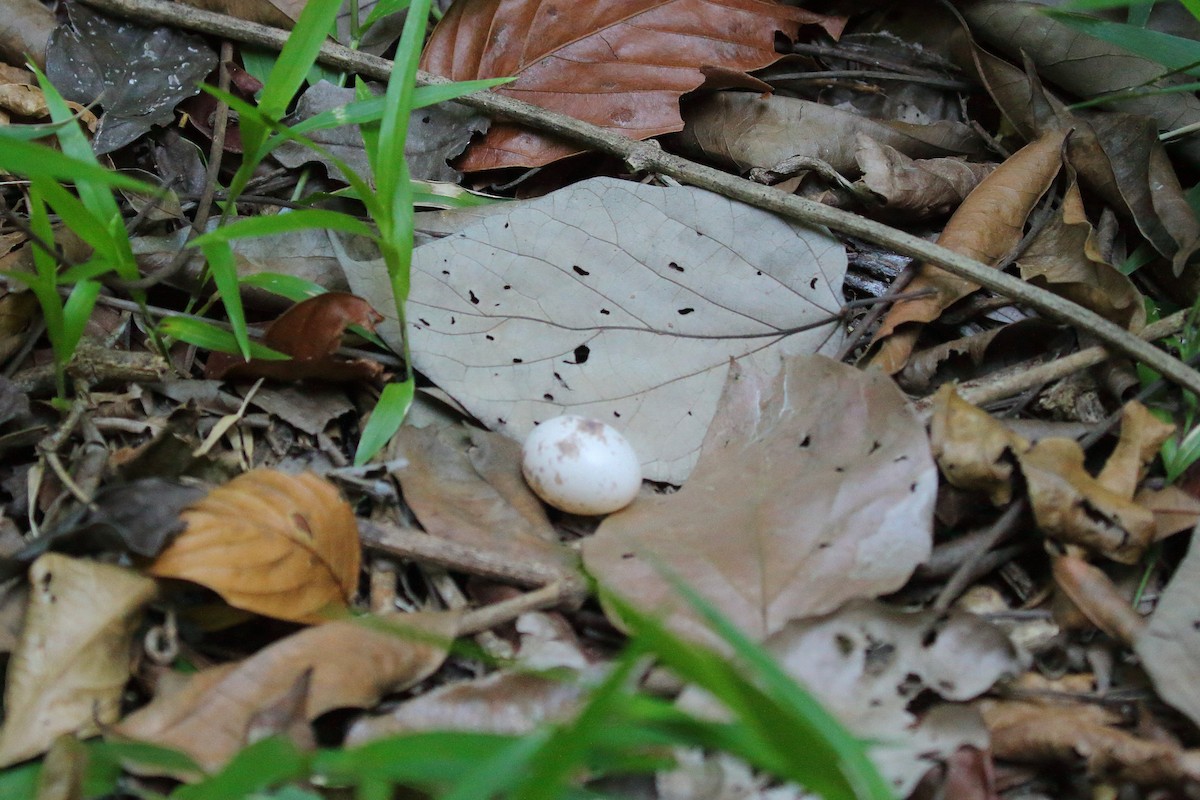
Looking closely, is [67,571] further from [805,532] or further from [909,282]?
[909,282]

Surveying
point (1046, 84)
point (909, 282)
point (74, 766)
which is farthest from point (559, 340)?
point (1046, 84)

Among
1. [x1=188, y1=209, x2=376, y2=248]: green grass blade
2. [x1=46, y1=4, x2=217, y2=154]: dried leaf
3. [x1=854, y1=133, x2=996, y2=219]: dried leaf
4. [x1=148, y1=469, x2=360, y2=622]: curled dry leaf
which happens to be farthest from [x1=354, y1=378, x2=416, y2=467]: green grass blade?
[x1=854, y1=133, x2=996, y2=219]: dried leaf

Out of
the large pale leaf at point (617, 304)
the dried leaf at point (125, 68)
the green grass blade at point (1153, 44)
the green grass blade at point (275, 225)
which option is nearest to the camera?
the green grass blade at point (275, 225)

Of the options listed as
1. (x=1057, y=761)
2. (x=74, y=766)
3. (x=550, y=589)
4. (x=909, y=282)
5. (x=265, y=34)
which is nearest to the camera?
(x=74, y=766)

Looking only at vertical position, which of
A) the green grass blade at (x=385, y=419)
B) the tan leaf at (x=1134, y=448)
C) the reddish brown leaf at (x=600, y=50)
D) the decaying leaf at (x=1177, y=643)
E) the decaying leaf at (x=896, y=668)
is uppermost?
the reddish brown leaf at (x=600, y=50)

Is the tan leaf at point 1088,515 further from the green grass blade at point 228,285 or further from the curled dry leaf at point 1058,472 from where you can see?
the green grass blade at point 228,285

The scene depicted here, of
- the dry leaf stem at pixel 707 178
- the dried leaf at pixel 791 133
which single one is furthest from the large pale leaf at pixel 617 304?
the dried leaf at pixel 791 133
